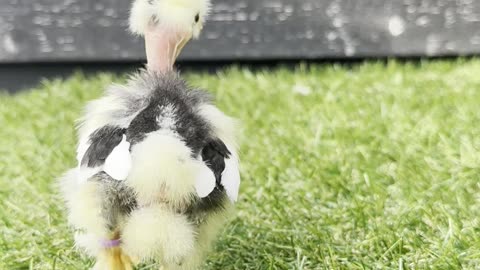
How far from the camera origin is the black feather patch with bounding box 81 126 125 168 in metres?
1.22

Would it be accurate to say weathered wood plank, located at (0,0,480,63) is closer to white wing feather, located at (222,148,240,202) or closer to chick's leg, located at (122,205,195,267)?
white wing feather, located at (222,148,240,202)

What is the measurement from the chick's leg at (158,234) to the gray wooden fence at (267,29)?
8.12 feet

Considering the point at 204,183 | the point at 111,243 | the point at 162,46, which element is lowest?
the point at 111,243

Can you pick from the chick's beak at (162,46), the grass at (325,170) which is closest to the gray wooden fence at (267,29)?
the grass at (325,170)

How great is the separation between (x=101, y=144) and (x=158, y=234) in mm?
188

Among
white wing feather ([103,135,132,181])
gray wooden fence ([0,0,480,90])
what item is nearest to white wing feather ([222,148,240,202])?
white wing feather ([103,135,132,181])

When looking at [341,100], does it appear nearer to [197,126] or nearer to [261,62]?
[261,62]

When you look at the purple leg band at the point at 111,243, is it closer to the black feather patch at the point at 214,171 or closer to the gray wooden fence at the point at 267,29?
the black feather patch at the point at 214,171

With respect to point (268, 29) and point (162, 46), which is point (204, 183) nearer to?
point (162, 46)

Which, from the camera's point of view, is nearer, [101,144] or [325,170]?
[101,144]

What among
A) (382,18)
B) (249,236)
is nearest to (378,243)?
(249,236)

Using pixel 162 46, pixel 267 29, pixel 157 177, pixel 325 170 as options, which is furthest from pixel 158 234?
pixel 267 29

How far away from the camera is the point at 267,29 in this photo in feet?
12.0

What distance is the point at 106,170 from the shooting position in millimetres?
1202
